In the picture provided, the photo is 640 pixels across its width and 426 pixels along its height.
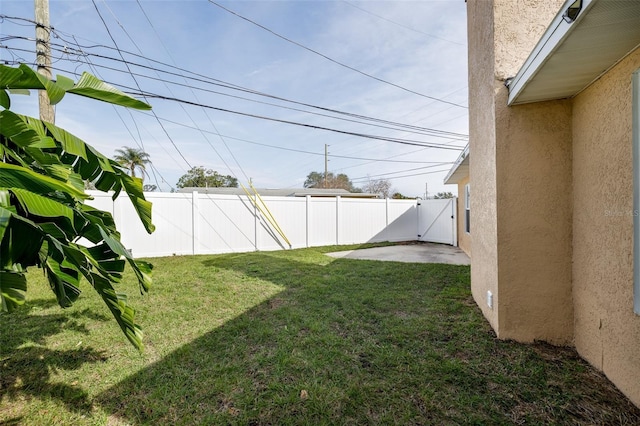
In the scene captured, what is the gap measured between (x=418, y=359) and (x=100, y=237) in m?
3.01

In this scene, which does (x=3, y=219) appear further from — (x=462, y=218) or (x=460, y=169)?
(x=462, y=218)

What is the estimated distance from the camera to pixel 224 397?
234 cm

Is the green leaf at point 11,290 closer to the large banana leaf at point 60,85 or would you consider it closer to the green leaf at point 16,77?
the large banana leaf at point 60,85

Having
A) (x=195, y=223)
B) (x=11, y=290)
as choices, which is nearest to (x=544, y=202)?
(x=11, y=290)

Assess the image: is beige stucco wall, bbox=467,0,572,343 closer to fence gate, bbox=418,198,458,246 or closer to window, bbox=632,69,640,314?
window, bbox=632,69,640,314

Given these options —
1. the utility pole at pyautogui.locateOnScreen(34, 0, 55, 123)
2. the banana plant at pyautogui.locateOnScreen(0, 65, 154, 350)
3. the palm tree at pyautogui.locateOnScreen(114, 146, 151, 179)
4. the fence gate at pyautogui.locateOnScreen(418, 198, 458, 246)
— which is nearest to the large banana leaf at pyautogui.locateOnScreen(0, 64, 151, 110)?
the banana plant at pyautogui.locateOnScreen(0, 65, 154, 350)

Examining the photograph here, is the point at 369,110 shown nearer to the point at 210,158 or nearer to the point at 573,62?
the point at 210,158

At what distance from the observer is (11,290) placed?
1.14 meters

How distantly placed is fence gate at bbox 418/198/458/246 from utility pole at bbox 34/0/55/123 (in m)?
13.3

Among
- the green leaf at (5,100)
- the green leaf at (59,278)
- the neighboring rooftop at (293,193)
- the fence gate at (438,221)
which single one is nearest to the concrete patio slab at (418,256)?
the fence gate at (438,221)

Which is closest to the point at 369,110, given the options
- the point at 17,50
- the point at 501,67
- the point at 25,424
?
the point at 501,67

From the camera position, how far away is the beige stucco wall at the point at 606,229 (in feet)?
7.22

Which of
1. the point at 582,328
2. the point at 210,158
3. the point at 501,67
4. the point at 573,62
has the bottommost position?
the point at 582,328

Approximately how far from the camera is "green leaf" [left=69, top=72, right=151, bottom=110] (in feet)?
5.57
